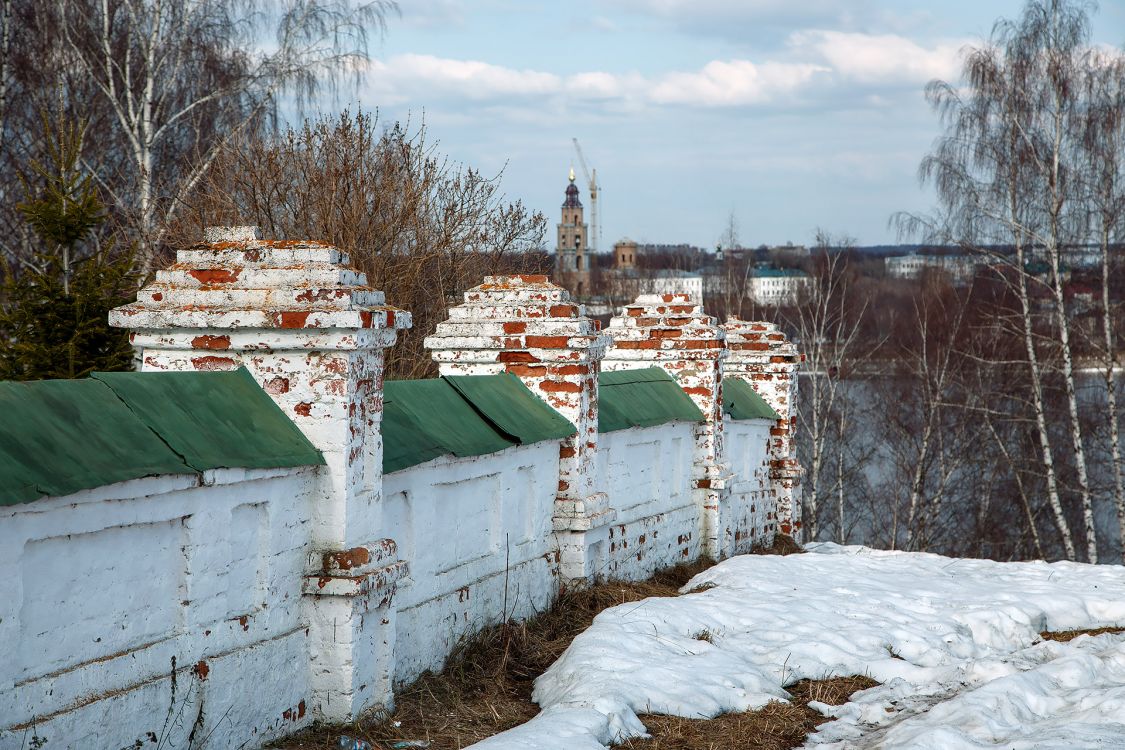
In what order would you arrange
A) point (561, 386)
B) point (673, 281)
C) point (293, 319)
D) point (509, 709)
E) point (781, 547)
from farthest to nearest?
point (673, 281), point (781, 547), point (561, 386), point (509, 709), point (293, 319)

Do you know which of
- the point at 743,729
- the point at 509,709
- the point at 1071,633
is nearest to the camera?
the point at 743,729

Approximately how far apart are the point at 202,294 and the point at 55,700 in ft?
6.34

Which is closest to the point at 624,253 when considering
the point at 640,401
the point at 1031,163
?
the point at 1031,163

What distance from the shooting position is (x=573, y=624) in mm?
7312

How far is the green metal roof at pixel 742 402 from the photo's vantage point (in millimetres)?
11836

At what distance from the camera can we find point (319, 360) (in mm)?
4883

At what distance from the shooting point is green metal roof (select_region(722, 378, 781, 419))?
11.8 meters

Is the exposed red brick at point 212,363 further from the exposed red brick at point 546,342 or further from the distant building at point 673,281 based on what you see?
the distant building at point 673,281

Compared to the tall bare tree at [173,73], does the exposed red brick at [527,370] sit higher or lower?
lower

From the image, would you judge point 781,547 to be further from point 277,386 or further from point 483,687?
point 277,386

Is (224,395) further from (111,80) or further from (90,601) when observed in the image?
(111,80)

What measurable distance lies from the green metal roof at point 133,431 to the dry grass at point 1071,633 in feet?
16.6

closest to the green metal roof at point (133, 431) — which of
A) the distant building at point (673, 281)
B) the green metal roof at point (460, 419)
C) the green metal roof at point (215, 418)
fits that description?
the green metal roof at point (215, 418)

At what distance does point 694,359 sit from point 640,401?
4.21 ft
